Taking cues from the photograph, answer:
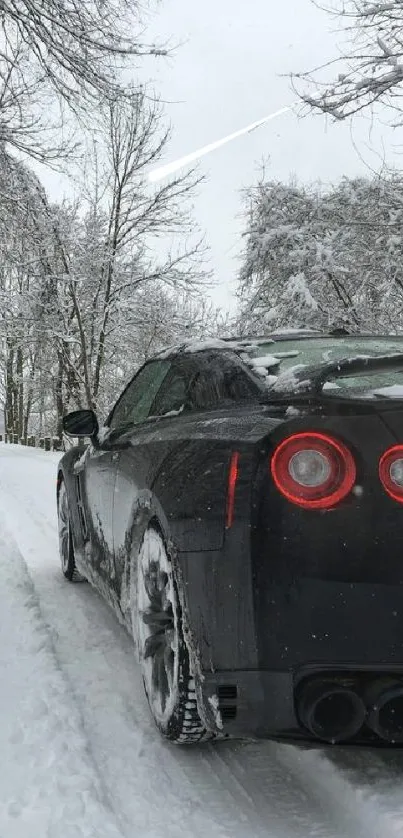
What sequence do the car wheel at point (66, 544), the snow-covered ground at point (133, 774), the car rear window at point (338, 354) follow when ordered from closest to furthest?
the snow-covered ground at point (133, 774), the car rear window at point (338, 354), the car wheel at point (66, 544)

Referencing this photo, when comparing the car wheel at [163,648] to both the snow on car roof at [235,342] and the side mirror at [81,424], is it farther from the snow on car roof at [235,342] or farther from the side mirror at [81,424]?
the side mirror at [81,424]

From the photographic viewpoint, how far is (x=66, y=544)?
5207mm

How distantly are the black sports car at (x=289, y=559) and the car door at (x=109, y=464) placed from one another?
3.34 feet

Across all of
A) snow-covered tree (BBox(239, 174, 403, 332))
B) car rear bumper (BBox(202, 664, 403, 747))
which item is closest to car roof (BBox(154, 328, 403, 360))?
car rear bumper (BBox(202, 664, 403, 747))

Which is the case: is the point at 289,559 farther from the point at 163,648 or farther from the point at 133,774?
the point at 133,774

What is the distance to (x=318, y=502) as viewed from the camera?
2.07 meters

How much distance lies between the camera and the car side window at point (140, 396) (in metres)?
3.68

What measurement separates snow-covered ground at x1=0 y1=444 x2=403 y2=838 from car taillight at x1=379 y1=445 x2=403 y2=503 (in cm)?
94

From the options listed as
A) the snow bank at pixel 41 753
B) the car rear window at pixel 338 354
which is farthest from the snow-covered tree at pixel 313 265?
the snow bank at pixel 41 753

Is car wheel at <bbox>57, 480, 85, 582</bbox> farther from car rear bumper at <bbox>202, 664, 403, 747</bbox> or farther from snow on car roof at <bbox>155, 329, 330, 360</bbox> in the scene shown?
car rear bumper at <bbox>202, 664, 403, 747</bbox>

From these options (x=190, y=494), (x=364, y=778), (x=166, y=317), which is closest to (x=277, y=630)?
(x=190, y=494)

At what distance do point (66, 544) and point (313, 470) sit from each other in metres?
3.47

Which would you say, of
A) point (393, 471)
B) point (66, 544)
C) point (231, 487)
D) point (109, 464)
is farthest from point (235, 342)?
point (66, 544)

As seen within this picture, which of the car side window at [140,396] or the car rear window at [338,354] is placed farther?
the car side window at [140,396]
